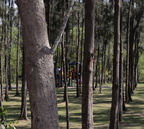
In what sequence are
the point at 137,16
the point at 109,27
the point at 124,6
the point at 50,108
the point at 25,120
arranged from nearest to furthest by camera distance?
the point at 50,108, the point at 25,120, the point at 124,6, the point at 137,16, the point at 109,27

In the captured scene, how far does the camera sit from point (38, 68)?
7.36 ft

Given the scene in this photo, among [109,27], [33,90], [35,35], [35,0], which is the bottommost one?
[33,90]

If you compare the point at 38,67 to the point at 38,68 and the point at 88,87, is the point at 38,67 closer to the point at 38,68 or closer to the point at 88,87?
the point at 38,68

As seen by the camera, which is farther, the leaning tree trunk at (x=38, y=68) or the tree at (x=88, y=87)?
the tree at (x=88, y=87)

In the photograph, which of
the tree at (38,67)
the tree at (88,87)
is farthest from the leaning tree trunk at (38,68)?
the tree at (88,87)

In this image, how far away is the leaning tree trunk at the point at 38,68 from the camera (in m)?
2.20

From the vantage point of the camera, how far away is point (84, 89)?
21.4 ft

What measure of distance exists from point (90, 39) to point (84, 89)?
112 centimetres

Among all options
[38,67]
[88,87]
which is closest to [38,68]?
[38,67]

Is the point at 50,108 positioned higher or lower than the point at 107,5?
lower

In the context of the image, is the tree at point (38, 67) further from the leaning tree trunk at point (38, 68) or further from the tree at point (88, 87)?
the tree at point (88, 87)

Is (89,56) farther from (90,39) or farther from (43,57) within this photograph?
(43,57)

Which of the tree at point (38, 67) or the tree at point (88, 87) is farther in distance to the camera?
the tree at point (88, 87)

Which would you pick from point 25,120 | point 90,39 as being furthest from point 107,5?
point 90,39
